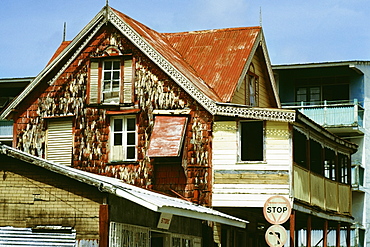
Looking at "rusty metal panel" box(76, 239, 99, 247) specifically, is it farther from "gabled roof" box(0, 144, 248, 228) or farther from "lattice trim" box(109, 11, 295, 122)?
"lattice trim" box(109, 11, 295, 122)

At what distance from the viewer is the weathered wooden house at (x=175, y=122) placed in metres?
26.7

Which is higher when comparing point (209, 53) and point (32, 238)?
point (209, 53)

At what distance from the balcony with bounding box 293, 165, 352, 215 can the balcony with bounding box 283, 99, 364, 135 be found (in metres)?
6.16

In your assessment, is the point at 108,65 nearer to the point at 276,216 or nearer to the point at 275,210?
the point at 275,210

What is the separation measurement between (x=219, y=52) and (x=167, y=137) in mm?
5234

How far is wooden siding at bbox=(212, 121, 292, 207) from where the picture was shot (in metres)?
26.5

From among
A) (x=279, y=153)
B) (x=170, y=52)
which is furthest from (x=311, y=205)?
(x=170, y=52)

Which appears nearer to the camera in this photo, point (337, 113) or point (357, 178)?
point (357, 178)

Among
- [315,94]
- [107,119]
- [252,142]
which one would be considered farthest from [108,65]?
[315,94]

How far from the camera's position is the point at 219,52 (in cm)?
3108

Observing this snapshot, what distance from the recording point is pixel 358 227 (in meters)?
40.3

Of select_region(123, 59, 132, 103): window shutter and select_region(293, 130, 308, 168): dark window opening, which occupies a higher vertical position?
select_region(123, 59, 132, 103): window shutter

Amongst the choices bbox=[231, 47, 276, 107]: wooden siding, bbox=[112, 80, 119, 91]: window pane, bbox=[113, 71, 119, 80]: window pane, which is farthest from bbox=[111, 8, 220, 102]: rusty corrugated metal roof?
bbox=[231, 47, 276, 107]: wooden siding

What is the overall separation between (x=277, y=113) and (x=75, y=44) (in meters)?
8.19
